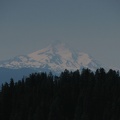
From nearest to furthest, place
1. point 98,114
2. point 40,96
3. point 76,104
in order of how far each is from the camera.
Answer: point 98,114, point 76,104, point 40,96

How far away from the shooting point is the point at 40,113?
146375mm

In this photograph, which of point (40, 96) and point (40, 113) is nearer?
point (40, 113)

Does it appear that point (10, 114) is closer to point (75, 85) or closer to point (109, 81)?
point (75, 85)

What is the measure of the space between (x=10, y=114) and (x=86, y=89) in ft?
94.5

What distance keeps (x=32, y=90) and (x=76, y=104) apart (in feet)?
79.9

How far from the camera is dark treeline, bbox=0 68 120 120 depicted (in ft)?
467

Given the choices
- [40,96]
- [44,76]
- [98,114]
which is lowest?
[98,114]

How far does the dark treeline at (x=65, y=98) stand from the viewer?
142375 millimetres

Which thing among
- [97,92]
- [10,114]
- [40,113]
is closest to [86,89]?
[97,92]

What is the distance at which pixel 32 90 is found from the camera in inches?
6722

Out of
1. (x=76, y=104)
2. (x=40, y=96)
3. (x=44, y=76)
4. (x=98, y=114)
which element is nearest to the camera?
(x=98, y=114)

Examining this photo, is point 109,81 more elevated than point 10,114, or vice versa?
point 109,81

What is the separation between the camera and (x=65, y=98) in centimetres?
15875

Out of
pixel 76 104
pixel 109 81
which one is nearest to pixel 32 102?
pixel 76 104
